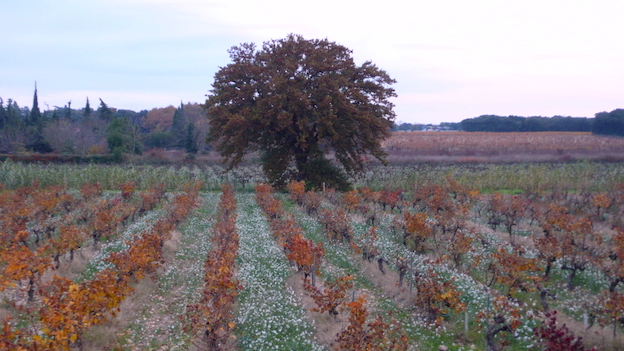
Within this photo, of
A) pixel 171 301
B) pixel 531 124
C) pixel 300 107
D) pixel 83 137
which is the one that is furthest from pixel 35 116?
pixel 531 124

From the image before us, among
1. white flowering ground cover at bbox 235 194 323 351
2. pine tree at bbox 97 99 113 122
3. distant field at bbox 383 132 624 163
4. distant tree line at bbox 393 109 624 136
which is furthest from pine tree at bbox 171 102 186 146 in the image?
white flowering ground cover at bbox 235 194 323 351

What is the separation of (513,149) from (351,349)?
157 ft

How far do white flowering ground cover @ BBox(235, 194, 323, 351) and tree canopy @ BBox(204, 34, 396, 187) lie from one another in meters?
11.4

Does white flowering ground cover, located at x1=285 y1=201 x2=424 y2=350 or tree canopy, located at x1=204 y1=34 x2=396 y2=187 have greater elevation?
tree canopy, located at x1=204 y1=34 x2=396 y2=187

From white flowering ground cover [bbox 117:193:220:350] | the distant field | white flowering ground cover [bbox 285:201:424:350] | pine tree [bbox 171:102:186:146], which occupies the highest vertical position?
pine tree [bbox 171:102:186:146]

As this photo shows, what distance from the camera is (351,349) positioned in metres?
6.20

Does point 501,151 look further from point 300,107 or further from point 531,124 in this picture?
point 531,124

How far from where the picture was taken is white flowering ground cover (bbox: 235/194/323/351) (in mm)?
7496

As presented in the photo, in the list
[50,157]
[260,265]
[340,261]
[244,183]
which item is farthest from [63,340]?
[50,157]

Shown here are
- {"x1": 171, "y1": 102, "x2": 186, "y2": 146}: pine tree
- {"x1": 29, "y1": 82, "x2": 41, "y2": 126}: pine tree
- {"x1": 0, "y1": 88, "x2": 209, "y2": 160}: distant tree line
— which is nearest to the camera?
{"x1": 0, "y1": 88, "x2": 209, "y2": 160}: distant tree line

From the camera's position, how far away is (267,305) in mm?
8992

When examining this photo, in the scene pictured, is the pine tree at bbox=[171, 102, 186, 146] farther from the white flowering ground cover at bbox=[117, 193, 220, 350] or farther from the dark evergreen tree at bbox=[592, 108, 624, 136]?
the dark evergreen tree at bbox=[592, 108, 624, 136]

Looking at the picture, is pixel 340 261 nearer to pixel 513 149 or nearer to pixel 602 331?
pixel 602 331

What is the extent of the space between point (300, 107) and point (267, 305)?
16.6 metres
